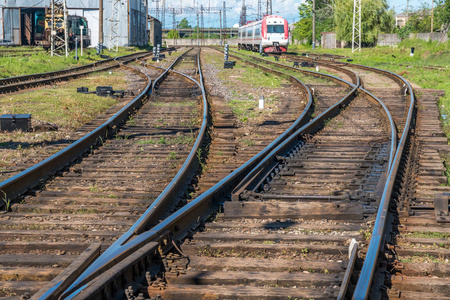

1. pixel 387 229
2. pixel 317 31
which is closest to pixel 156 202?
pixel 387 229

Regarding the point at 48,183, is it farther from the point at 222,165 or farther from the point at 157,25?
the point at 157,25

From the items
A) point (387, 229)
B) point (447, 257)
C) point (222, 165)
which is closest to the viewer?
point (447, 257)

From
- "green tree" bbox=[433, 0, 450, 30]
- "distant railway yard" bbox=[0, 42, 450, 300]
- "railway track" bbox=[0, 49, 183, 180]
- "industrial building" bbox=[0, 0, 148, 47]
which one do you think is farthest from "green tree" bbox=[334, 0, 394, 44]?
"railway track" bbox=[0, 49, 183, 180]

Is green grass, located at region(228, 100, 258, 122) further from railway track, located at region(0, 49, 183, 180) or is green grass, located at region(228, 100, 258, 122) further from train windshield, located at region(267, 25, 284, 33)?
train windshield, located at region(267, 25, 284, 33)

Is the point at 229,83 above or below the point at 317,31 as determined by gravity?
below

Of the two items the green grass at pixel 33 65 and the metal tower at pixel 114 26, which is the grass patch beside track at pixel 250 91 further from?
the metal tower at pixel 114 26

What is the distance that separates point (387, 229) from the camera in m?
5.71

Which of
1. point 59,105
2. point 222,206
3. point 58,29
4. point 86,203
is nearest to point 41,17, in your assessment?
point 58,29

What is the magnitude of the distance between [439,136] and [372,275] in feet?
26.0

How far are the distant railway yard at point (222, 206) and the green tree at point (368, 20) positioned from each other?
173 ft

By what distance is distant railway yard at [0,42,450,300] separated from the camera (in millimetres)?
→ 4488

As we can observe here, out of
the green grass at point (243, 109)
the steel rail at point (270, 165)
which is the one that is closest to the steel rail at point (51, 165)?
the steel rail at point (270, 165)

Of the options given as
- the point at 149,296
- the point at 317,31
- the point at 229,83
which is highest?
the point at 317,31

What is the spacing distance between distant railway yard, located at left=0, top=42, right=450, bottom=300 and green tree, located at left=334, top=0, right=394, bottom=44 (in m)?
52.7
